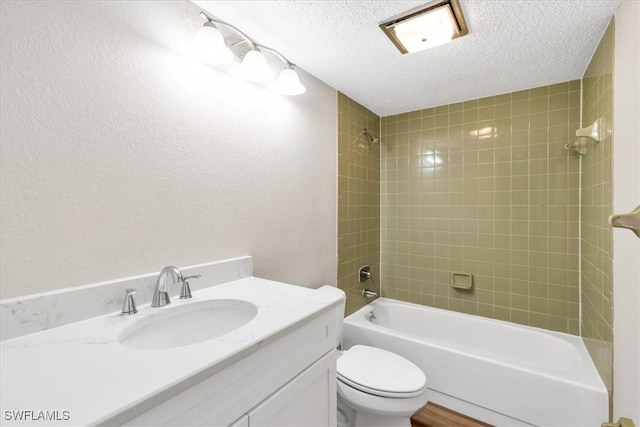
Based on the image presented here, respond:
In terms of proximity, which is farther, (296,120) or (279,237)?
(296,120)

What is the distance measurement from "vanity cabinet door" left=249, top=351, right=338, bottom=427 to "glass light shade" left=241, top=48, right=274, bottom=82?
1271mm

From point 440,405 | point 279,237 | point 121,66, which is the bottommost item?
point 440,405

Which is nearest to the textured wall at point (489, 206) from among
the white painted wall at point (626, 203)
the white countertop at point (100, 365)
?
the white painted wall at point (626, 203)

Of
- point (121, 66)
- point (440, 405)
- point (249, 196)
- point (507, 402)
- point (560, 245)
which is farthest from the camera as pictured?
point (560, 245)

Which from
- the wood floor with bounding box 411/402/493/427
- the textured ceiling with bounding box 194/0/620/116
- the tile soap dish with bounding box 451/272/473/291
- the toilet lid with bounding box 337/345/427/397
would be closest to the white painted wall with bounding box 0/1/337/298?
the textured ceiling with bounding box 194/0/620/116

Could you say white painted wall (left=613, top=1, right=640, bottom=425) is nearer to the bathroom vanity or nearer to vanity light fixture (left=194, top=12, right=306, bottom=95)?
the bathroom vanity

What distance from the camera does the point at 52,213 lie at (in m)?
0.83

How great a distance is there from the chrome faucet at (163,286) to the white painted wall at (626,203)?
1666 mm

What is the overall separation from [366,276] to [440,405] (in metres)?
0.99

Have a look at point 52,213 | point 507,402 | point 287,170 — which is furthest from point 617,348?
point 52,213

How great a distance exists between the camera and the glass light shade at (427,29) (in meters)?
1.26

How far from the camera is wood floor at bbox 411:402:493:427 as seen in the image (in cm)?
164

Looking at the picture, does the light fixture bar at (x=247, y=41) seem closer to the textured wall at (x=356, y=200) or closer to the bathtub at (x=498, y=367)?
the textured wall at (x=356, y=200)

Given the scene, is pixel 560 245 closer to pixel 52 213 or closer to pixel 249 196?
pixel 249 196
